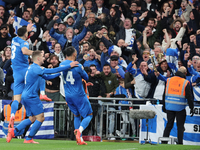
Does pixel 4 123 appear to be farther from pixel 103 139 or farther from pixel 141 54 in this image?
pixel 141 54

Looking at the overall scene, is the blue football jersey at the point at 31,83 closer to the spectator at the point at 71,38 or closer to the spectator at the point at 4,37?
the spectator at the point at 71,38

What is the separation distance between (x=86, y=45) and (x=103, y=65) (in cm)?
128

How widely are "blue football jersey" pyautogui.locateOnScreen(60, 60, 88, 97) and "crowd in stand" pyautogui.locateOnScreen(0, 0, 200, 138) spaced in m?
3.35

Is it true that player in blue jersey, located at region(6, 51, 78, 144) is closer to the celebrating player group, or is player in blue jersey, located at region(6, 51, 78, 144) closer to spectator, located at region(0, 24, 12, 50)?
the celebrating player group

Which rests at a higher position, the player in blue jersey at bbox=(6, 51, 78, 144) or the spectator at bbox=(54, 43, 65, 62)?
the spectator at bbox=(54, 43, 65, 62)

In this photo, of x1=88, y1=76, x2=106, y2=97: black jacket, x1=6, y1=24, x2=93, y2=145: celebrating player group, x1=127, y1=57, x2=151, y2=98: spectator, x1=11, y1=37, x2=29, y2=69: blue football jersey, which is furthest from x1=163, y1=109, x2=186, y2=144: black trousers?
x1=11, y1=37, x2=29, y2=69: blue football jersey

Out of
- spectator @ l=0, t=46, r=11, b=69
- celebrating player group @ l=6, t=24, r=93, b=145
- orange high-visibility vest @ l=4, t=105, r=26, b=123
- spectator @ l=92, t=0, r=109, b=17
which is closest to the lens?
celebrating player group @ l=6, t=24, r=93, b=145

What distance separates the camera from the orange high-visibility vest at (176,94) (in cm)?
1078

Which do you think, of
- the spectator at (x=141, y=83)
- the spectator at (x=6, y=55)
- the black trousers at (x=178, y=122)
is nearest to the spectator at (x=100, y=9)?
the spectator at (x=6, y=55)

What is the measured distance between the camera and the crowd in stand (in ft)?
42.0

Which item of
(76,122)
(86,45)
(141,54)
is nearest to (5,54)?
(86,45)

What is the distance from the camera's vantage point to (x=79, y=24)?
53.4 feet

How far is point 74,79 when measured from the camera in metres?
9.00

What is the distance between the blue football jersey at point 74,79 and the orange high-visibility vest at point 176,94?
2985 mm
